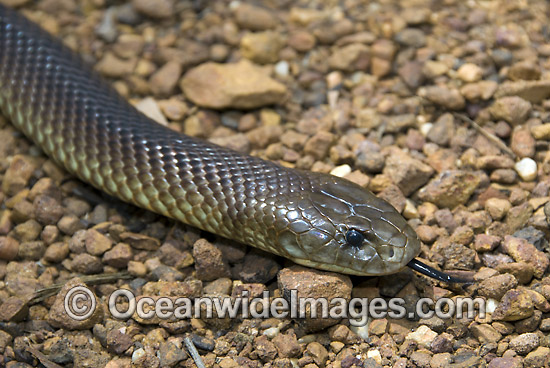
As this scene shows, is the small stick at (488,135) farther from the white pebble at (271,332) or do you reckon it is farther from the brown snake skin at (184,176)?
the white pebble at (271,332)

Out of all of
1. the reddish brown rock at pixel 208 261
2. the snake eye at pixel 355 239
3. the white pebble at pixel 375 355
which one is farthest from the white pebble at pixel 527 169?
the reddish brown rock at pixel 208 261

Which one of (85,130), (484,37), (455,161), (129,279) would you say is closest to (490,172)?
(455,161)

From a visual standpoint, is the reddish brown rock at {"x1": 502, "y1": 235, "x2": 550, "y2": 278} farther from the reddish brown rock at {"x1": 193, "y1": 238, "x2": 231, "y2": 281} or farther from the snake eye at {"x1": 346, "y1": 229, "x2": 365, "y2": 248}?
the reddish brown rock at {"x1": 193, "y1": 238, "x2": 231, "y2": 281}

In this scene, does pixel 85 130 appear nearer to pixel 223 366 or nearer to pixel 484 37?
pixel 223 366

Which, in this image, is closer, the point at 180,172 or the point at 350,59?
the point at 180,172

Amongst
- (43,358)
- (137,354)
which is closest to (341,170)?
(137,354)
